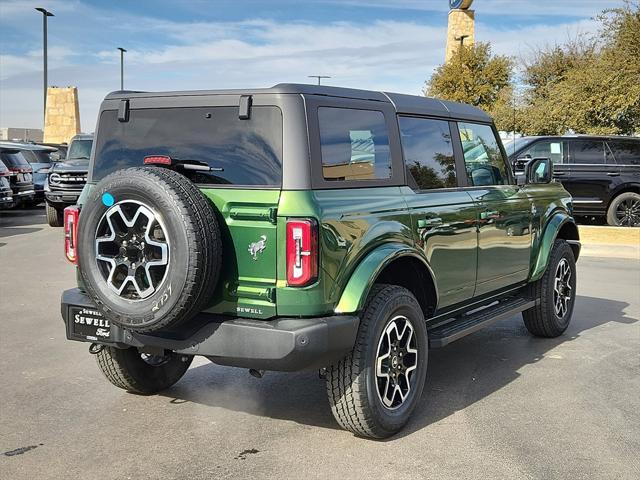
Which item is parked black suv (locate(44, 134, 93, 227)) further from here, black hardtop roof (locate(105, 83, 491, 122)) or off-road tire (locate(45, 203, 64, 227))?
black hardtop roof (locate(105, 83, 491, 122))

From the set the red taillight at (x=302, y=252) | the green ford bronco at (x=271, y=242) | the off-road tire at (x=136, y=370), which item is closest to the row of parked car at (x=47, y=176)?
the off-road tire at (x=136, y=370)

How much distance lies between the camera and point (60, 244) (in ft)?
44.6

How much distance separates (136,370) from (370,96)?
228 centimetres

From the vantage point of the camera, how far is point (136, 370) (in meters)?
4.98

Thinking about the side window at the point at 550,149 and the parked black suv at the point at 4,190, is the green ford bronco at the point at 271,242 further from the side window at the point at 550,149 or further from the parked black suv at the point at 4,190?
the parked black suv at the point at 4,190

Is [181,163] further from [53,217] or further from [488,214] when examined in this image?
[53,217]

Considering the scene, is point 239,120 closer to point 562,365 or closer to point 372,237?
point 372,237

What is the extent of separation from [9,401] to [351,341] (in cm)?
241

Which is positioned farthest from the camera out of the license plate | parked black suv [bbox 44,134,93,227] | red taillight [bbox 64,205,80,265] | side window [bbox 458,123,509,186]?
parked black suv [bbox 44,134,93,227]

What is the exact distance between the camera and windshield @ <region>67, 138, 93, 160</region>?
59.4 feet

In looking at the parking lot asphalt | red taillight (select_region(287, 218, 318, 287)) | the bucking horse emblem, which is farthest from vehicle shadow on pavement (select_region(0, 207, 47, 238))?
red taillight (select_region(287, 218, 318, 287))

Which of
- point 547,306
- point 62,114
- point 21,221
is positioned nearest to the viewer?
point 547,306

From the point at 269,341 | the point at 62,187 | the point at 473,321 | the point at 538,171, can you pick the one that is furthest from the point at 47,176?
the point at 269,341

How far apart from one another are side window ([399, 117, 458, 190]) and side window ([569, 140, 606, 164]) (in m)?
10.3
